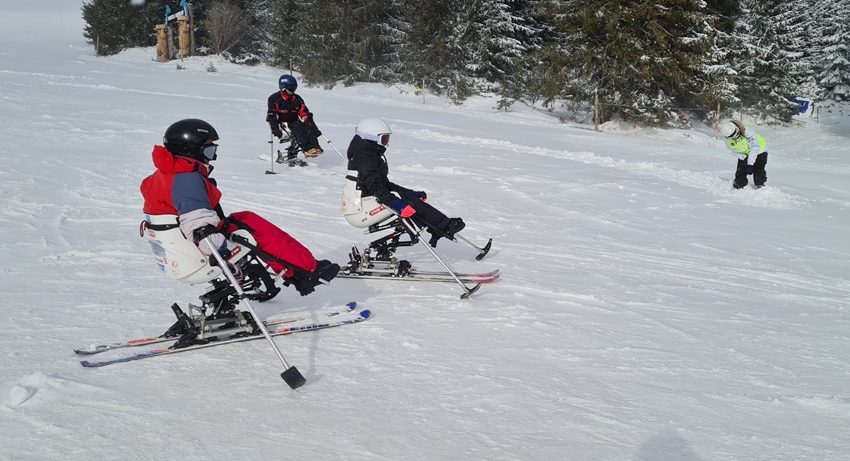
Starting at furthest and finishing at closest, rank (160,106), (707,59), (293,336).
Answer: (707,59) → (160,106) → (293,336)

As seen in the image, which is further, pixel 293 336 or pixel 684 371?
pixel 293 336

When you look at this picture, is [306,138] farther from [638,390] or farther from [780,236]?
[638,390]

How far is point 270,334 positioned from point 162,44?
47730 millimetres

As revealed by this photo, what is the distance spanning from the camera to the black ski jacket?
20.1ft

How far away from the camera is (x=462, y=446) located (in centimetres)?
343

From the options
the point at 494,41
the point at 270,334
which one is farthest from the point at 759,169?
the point at 494,41

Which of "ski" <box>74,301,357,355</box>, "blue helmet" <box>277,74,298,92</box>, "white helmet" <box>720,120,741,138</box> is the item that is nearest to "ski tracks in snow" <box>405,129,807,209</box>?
"white helmet" <box>720,120,741,138</box>

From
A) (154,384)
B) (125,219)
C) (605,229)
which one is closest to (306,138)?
(125,219)

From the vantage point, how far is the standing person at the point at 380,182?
6.14 meters

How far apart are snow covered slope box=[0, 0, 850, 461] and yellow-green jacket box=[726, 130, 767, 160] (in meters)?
0.92

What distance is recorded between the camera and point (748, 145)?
40.0 feet

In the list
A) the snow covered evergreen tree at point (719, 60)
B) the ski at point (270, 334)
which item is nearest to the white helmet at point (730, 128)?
the ski at point (270, 334)

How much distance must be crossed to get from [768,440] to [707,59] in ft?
80.5

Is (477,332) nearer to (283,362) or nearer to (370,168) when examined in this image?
(283,362)
